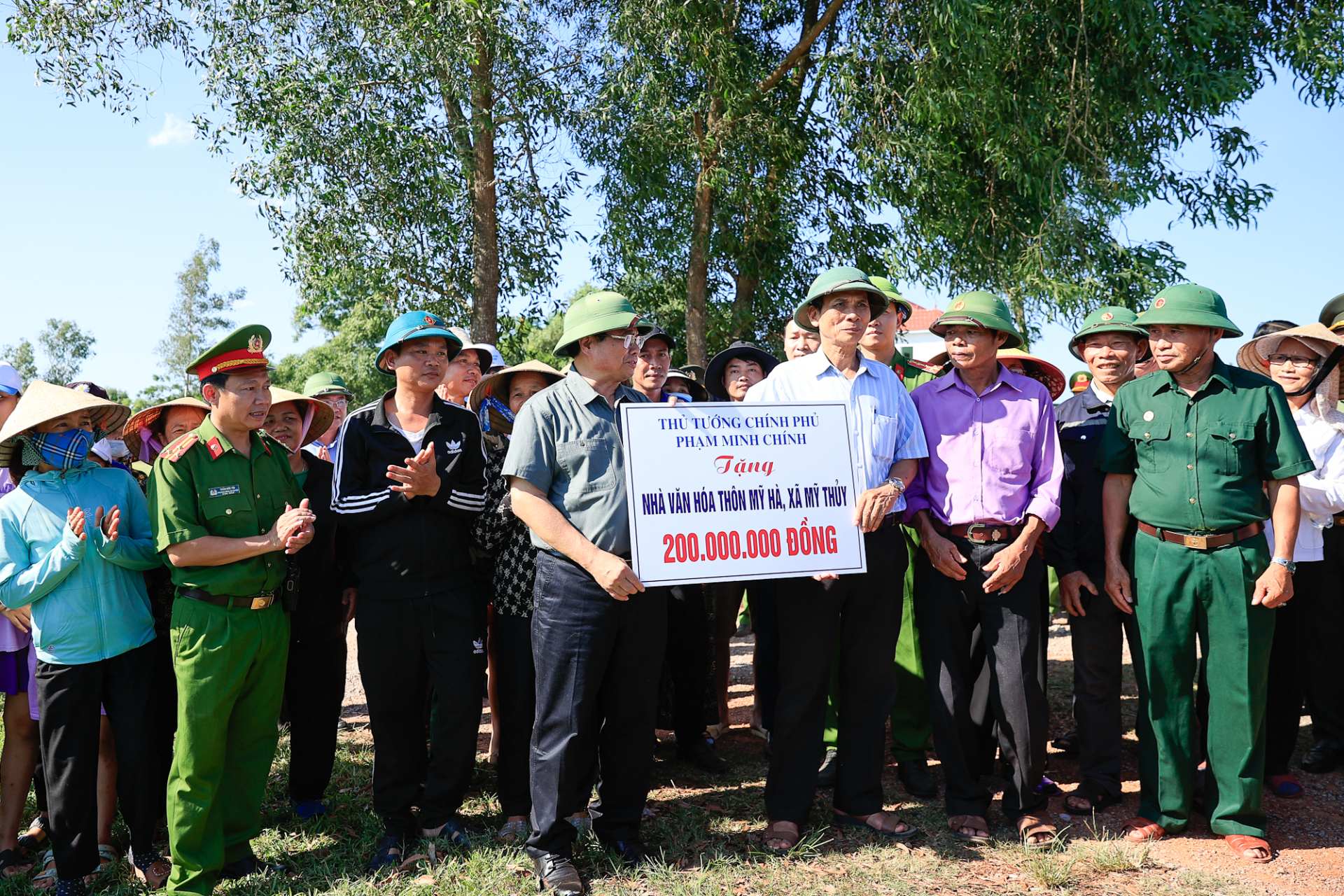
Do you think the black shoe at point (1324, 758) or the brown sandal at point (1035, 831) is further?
the black shoe at point (1324, 758)

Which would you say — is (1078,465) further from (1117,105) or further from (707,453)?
(1117,105)

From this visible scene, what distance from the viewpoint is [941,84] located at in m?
10.0

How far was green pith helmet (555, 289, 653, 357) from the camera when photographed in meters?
3.96

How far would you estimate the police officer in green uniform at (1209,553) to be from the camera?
4.29m

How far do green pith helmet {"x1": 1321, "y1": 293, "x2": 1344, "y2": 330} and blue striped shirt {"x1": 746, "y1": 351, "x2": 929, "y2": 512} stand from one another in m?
3.13

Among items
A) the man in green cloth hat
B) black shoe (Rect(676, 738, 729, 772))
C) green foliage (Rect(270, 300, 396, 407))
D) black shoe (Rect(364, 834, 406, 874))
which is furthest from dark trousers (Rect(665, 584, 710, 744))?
green foliage (Rect(270, 300, 396, 407))

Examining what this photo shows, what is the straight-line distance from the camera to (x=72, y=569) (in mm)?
3926

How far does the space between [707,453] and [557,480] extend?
2.22 feet

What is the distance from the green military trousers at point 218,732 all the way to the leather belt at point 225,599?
0.02m

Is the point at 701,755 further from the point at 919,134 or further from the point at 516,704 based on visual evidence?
the point at 919,134

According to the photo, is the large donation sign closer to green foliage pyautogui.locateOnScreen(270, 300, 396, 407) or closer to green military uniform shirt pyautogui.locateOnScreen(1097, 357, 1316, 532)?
green military uniform shirt pyautogui.locateOnScreen(1097, 357, 1316, 532)

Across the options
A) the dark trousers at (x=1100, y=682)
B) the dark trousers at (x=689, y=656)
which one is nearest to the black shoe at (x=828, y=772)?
the dark trousers at (x=689, y=656)

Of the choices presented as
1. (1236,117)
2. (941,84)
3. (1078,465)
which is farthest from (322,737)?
(1236,117)

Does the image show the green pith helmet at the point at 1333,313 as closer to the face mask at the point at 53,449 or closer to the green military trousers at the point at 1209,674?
the green military trousers at the point at 1209,674
